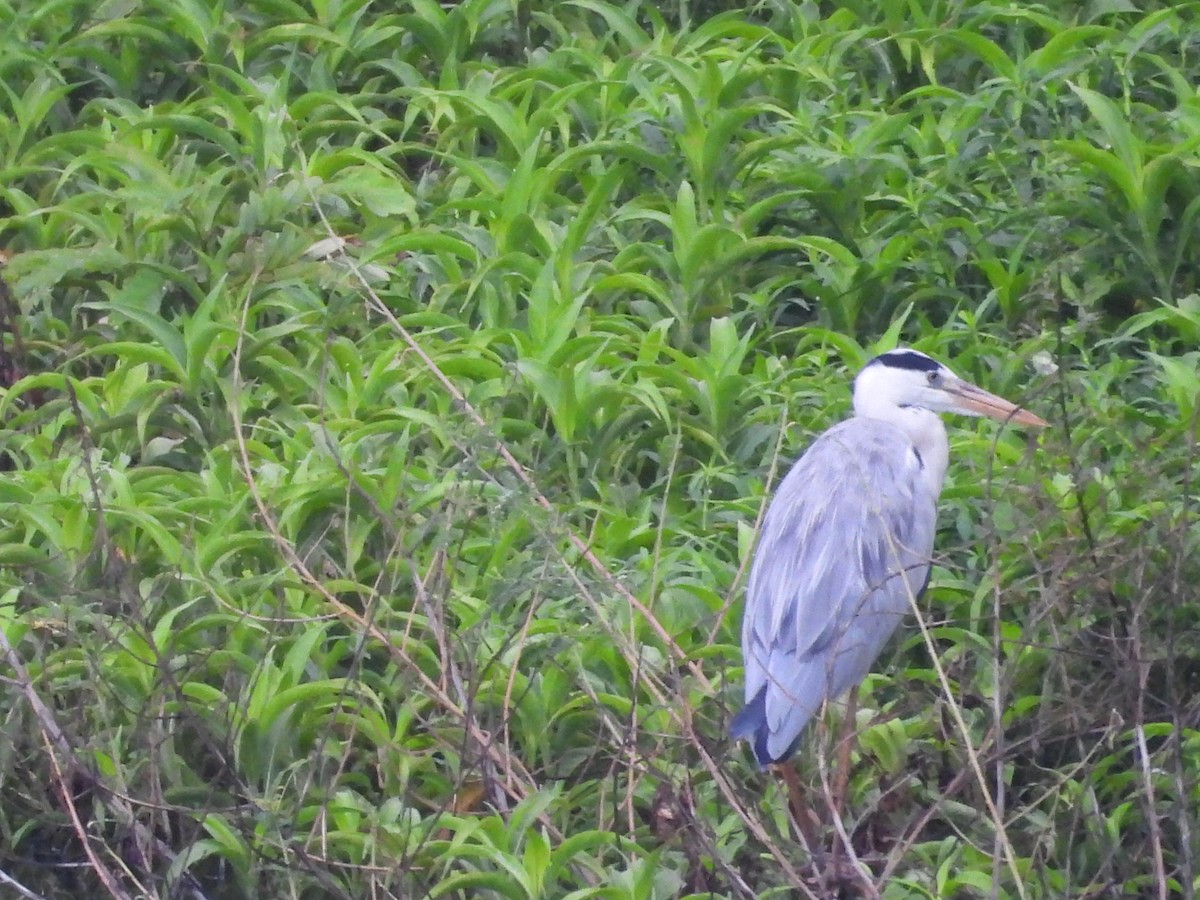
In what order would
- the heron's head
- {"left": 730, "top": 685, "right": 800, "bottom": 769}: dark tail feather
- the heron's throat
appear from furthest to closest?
1. the heron's head
2. the heron's throat
3. {"left": 730, "top": 685, "right": 800, "bottom": 769}: dark tail feather

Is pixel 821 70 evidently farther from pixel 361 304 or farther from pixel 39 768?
pixel 39 768

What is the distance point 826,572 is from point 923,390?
79 cm

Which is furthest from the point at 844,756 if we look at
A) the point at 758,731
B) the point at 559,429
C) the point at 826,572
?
the point at 559,429

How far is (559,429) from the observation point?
5.13m

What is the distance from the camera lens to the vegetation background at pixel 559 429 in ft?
12.9

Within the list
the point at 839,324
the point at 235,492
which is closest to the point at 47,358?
the point at 235,492

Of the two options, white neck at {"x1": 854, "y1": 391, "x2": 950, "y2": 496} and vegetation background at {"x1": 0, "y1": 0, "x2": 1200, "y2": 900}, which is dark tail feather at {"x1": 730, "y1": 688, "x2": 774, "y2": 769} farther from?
white neck at {"x1": 854, "y1": 391, "x2": 950, "y2": 496}

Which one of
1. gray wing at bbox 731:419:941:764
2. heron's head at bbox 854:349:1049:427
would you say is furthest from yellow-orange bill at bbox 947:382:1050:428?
gray wing at bbox 731:419:941:764

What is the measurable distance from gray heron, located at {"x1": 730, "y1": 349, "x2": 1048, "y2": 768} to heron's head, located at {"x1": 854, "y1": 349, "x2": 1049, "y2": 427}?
20mm

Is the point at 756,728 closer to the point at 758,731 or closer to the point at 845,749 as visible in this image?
the point at 758,731

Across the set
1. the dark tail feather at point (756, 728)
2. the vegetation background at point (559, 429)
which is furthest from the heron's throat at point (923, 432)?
the dark tail feather at point (756, 728)

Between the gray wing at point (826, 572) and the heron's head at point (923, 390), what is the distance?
0.24m

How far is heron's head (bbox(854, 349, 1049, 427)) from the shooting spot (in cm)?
486

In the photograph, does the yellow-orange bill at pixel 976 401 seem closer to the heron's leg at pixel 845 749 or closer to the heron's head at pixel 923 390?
the heron's head at pixel 923 390
